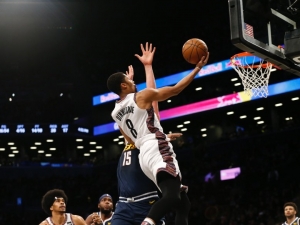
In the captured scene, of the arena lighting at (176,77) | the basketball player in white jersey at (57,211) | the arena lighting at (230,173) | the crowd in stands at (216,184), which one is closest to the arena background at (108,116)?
the crowd in stands at (216,184)

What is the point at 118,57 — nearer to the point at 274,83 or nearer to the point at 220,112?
the point at 220,112

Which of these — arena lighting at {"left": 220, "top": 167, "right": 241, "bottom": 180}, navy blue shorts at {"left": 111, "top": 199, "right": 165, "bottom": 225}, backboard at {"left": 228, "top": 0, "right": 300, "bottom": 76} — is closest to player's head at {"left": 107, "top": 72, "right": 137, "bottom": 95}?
navy blue shorts at {"left": 111, "top": 199, "right": 165, "bottom": 225}

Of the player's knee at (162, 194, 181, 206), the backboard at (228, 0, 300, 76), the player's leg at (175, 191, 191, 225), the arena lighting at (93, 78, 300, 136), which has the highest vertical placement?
the arena lighting at (93, 78, 300, 136)

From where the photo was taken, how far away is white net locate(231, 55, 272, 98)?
10.1 meters

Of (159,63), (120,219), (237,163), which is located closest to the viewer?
(120,219)

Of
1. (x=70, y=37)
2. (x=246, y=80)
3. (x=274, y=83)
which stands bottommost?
(x=246, y=80)

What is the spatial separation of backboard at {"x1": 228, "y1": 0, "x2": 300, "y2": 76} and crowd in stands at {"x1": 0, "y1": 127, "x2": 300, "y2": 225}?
1181 cm

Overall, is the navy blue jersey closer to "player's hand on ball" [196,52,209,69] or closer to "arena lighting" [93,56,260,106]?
"player's hand on ball" [196,52,209,69]

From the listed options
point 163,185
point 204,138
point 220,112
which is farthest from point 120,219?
point 204,138

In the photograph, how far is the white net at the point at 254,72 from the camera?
1014 centimetres

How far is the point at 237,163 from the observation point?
2659 centimetres

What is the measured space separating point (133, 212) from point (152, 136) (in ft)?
2.77

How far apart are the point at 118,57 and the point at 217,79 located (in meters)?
11.7

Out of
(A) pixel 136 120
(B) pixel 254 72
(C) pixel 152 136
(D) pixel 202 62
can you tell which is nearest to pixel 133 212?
(C) pixel 152 136
